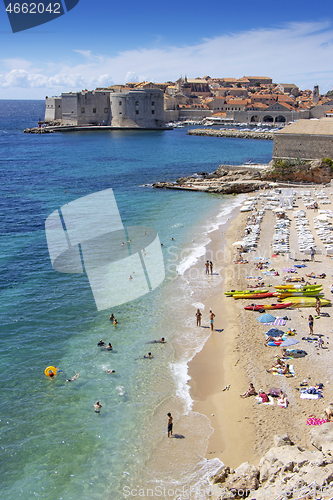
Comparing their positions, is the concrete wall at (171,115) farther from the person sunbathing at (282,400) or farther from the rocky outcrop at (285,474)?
the rocky outcrop at (285,474)

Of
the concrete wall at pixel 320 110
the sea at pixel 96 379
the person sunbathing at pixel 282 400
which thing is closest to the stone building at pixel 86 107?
the concrete wall at pixel 320 110

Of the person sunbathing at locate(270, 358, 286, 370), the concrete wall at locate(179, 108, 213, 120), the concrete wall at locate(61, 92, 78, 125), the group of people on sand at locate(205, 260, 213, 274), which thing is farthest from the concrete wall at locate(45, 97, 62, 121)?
the person sunbathing at locate(270, 358, 286, 370)

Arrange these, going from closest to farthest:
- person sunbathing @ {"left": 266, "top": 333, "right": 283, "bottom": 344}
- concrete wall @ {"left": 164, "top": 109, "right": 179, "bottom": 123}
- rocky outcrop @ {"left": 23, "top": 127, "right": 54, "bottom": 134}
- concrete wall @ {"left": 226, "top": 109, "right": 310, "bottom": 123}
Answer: person sunbathing @ {"left": 266, "top": 333, "right": 283, "bottom": 344}, rocky outcrop @ {"left": 23, "top": 127, "right": 54, "bottom": 134}, concrete wall @ {"left": 226, "top": 109, "right": 310, "bottom": 123}, concrete wall @ {"left": 164, "top": 109, "right": 179, "bottom": 123}

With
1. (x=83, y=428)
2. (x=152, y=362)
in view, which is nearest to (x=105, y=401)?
(x=83, y=428)

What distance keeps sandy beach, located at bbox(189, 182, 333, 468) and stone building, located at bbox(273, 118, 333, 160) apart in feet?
74.3

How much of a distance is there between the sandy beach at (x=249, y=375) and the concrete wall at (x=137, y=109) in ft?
247

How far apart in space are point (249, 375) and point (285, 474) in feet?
13.3

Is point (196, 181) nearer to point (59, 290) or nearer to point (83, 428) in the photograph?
point (59, 290)

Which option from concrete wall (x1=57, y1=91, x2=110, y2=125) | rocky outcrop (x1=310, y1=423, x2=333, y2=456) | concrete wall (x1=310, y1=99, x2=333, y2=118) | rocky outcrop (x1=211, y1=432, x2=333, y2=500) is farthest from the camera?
concrete wall (x1=310, y1=99, x2=333, y2=118)

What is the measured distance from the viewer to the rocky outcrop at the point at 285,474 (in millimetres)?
6145

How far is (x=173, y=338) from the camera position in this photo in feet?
42.6

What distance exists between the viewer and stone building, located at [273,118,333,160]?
37000 mm

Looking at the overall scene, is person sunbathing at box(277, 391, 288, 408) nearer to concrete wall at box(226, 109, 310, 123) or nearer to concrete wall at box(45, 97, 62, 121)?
concrete wall at box(45, 97, 62, 121)

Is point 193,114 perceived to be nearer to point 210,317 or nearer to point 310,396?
point 210,317
